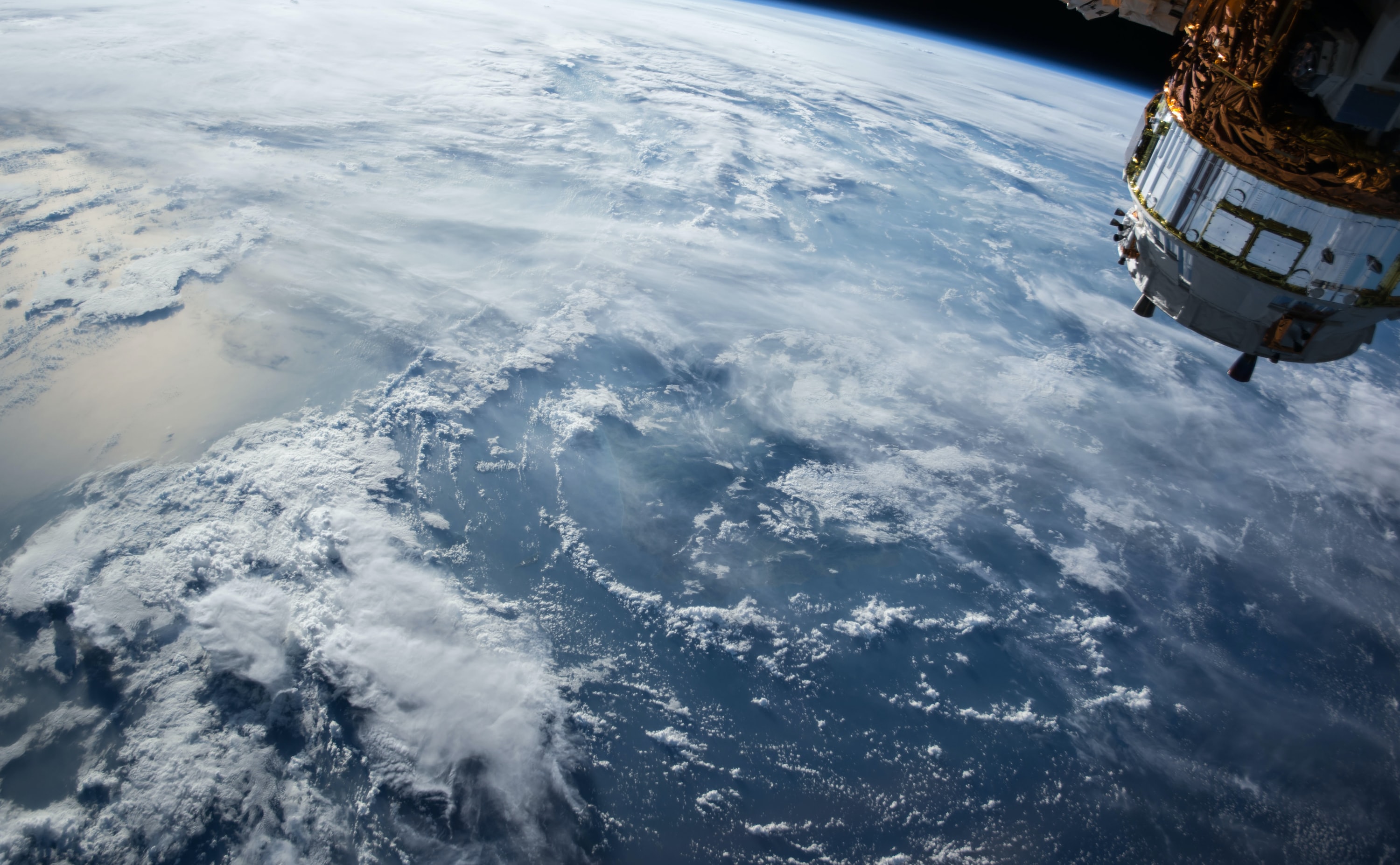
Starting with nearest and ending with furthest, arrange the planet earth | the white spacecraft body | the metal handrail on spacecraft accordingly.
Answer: the metal handrail on spacecraft, the white spacecraft body, the planet earth

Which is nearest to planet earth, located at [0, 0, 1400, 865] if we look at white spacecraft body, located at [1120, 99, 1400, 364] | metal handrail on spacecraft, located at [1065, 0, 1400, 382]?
white spacecraft body, located at [1120, 99, 1400, 364]

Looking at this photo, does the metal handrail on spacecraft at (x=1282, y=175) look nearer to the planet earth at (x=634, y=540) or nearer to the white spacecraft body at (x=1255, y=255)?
the white spacecraft body at (x=1255, y=255)

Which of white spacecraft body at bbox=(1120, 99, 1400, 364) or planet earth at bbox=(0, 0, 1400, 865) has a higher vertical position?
white spacecraft body at bbox=(1120, 99, 1400, 364)

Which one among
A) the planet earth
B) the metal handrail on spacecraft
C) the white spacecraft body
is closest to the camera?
the metal handrail on spacecraft

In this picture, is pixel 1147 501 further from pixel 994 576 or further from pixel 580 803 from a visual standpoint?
pixel 580 803

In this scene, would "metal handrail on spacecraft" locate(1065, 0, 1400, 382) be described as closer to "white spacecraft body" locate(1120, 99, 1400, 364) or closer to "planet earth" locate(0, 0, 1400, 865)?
"white spacecraft body" locate(1120, 99, 1400, 364)

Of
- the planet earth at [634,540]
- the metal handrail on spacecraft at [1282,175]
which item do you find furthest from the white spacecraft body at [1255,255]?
the planet earth at [634,540]

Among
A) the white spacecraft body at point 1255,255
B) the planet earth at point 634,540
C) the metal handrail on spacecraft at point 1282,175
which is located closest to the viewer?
the metal handrail on spacecraft at point 1282,175
